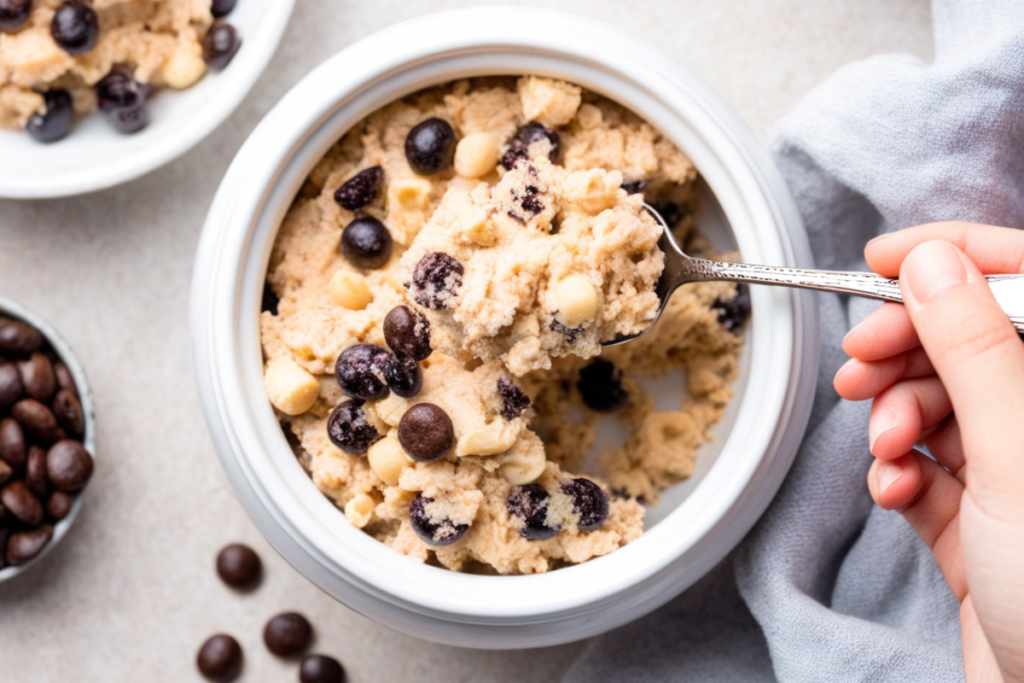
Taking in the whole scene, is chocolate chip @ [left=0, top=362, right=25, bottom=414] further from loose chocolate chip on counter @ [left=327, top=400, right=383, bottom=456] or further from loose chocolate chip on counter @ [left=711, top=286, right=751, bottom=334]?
loose chocolate chip on counter @ [left=711, top=286, right=751, bottom=334]

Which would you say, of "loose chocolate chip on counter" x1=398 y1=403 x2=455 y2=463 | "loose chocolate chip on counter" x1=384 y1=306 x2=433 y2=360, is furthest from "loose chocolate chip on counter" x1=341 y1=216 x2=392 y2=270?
"loose chocolate chip on counter" x1=398 y1=403 x2=455 y2=463

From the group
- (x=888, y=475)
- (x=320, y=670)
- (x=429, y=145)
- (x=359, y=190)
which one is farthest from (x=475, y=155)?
(x=320, y=670)

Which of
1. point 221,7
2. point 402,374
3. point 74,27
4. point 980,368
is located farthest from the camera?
point 221,7

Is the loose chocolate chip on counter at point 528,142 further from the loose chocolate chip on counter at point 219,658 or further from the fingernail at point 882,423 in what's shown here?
the loose chocolate chip on counter at point 219,658

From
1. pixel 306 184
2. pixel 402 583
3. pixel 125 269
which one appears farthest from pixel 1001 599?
pixel 125 269

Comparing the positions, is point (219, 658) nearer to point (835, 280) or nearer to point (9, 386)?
point (9, 386)
